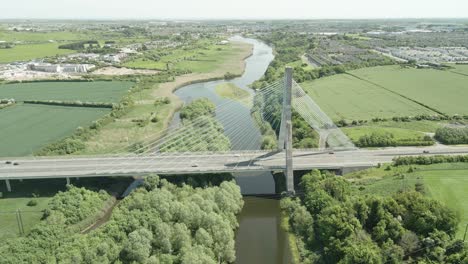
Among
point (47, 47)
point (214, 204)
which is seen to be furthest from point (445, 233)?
point (47, 47)

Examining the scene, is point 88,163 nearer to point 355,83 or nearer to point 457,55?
point 355,83

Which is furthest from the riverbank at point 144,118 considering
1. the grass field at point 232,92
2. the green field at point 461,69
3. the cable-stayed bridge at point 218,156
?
the green field at point 461,69

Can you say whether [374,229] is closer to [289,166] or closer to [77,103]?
[289,166]

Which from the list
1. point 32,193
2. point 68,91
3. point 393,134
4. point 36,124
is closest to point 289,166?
point 393,134

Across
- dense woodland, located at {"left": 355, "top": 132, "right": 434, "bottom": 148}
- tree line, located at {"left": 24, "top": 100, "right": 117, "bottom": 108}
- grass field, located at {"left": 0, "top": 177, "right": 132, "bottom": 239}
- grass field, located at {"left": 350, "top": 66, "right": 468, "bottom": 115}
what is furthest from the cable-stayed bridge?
grass field, located at {"left": 350, "top": 66, "right": 468, "bottom": 115}

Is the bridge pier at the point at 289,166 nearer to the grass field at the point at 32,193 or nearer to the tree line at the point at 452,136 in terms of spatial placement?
the grass field at the point at 32,193

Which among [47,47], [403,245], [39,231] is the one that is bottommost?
[403,245]
